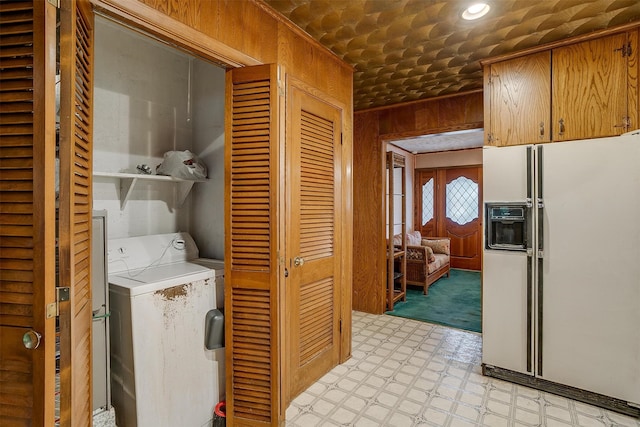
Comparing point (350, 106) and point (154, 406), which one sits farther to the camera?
point (350, 106)

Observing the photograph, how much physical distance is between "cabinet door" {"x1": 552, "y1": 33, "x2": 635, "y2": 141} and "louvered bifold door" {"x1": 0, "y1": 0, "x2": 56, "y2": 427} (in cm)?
294

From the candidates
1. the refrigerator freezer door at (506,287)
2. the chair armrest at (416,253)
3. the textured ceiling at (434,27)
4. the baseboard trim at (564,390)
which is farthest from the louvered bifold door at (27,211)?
the chair armrest at (416,253)

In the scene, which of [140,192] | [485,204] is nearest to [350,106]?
[485,204]

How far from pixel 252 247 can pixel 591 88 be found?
2600mm

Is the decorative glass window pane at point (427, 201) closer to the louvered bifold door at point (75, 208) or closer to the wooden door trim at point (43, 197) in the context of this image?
the louvered bifold door at point (75, 208)

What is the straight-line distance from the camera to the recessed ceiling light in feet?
6.22

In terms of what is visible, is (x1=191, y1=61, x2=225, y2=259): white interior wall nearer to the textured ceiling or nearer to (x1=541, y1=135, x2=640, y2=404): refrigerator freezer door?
the textured ceiling

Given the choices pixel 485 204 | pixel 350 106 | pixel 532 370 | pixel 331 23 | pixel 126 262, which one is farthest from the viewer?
pixel 350 106

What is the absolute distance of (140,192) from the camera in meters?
2.29

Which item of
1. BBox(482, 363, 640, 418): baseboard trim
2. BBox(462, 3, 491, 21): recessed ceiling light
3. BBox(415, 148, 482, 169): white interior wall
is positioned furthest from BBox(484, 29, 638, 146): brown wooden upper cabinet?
BBox(415, 148, 482, 169): white interior wall

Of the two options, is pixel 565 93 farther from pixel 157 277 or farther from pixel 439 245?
pixel 439 245

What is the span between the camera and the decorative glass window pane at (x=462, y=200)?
6570 mm

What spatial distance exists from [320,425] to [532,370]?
5.35 feet

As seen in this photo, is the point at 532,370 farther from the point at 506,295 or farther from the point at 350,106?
the point at 350,106
